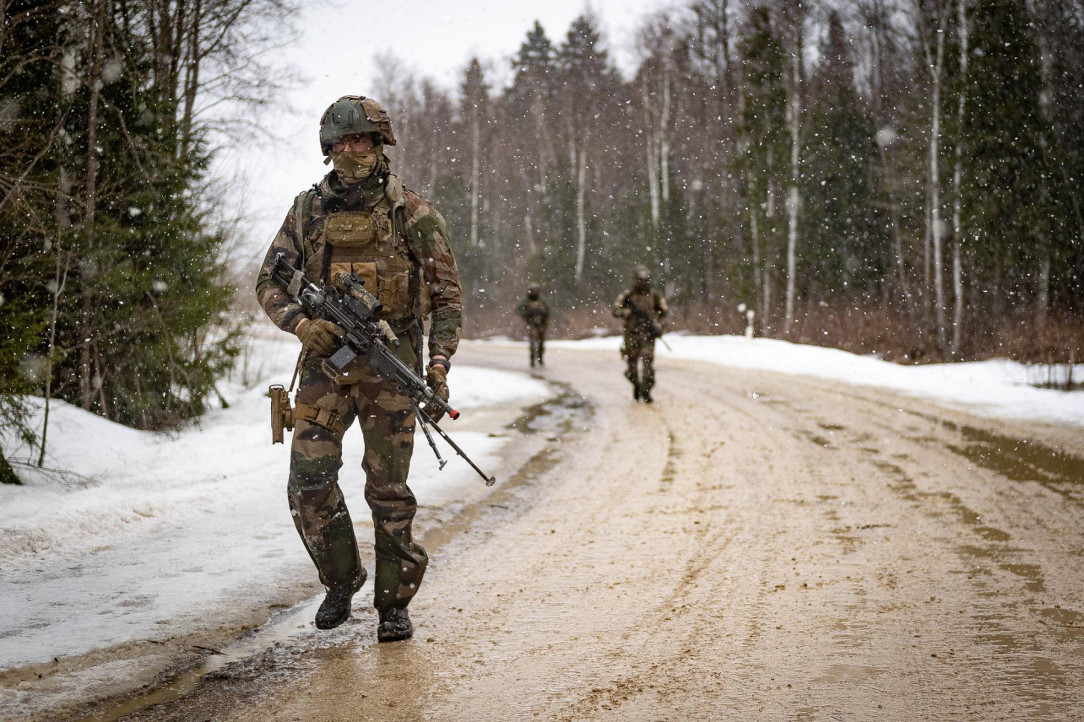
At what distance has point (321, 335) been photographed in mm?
3637

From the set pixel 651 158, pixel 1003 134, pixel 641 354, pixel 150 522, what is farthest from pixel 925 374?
pixel 651 158

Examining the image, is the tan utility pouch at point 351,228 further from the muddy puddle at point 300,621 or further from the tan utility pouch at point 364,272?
the muddy puddle at point 300,621

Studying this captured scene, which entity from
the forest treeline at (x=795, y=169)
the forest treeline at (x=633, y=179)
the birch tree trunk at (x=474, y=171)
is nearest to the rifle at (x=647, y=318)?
the forest treeline at (x=633, y=179)

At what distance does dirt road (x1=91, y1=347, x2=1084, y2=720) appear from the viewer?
308cm

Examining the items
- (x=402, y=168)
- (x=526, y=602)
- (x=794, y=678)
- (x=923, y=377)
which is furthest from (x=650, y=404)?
(x=402, y=168)

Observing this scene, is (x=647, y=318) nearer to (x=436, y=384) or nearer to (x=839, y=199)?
(x=436, y=384)

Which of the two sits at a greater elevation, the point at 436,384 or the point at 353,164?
the point at 353,164

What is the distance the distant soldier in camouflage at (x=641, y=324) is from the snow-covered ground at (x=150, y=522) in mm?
3967

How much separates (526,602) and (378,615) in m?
0.69

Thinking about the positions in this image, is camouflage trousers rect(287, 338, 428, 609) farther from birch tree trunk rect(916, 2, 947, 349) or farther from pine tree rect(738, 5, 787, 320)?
pine tree rect(738, 5, 787, 320)

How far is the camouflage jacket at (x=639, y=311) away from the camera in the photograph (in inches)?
519

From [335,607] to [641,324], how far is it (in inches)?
389

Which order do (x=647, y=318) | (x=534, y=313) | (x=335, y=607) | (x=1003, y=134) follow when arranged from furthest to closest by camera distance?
(x=1003, y=134), (x=534, y=313), (x=647, y=318), (x=335, y=607)

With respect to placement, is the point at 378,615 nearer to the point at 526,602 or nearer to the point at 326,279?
the point at 526,602
